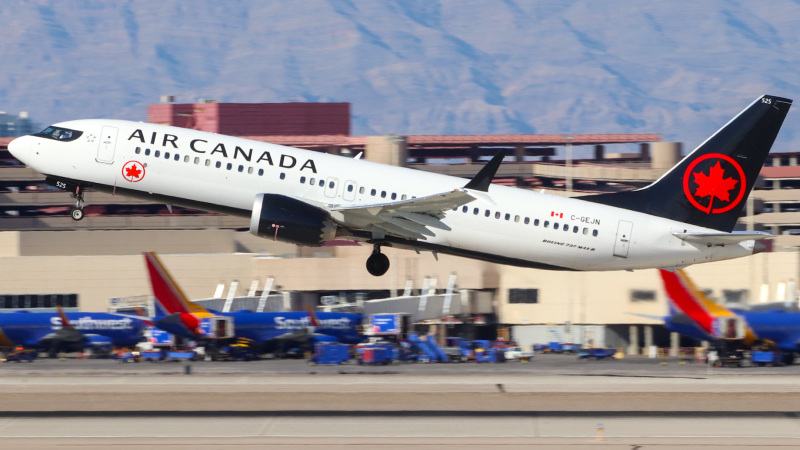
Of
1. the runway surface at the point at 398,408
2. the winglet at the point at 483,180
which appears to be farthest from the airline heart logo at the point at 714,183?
the winglet at the point at 483,180

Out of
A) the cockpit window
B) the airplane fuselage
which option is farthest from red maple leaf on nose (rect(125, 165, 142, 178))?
the airplane fuselage

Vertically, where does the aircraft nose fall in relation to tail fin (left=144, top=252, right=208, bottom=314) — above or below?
above

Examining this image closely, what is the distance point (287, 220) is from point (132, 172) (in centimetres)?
624

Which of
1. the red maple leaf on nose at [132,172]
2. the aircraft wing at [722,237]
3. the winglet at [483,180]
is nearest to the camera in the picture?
the winglet at [483,180]

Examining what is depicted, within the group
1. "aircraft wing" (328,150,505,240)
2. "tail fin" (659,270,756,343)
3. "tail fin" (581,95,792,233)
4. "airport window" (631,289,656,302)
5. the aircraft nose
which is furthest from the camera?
"airport window" (631,289,656,302)

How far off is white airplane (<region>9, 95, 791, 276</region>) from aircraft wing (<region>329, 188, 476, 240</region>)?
0.05m

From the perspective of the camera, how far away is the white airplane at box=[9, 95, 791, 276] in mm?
38906

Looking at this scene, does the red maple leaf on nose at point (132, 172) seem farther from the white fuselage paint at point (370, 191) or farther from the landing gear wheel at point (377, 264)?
the landing gear wheel at point (377, 264)

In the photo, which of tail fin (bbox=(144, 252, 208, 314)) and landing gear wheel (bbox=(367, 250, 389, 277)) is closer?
landing gear wheel (bbox=(367, 250, 389, 277))

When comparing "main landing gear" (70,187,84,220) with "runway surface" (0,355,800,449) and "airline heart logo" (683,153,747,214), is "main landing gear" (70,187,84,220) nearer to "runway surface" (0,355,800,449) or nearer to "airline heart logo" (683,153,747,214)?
"runway surface" (0,355,800,449)

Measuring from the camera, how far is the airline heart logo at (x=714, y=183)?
4244 cm

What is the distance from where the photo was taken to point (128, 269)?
74.8 metres

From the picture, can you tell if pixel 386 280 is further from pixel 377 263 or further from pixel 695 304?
pixel 377 263

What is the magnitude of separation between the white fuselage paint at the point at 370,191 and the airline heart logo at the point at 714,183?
4.52 ft
